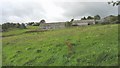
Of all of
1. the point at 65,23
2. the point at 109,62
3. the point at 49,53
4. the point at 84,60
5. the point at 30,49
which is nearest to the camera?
the point at 109,62

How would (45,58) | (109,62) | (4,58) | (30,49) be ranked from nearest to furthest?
(109,62) < (45,58) < (4,58) < (30,49)

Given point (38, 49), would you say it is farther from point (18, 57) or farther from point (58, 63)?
point (58, 63)

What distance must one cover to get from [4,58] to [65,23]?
8694 cm

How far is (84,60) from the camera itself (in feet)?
70.2

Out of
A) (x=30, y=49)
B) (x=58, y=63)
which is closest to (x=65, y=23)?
(x=30, y=49)

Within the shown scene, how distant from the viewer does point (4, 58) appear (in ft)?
94.0

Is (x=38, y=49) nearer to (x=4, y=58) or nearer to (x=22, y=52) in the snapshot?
(x=22, y=52)

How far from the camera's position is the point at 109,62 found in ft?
62.9

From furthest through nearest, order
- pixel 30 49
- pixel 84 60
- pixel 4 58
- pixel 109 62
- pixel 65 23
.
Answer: pixel 65 23
pixel 30 49
pixel 4 58
pixel 84 60
pixel 109 62

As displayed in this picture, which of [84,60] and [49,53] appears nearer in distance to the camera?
[84,60]

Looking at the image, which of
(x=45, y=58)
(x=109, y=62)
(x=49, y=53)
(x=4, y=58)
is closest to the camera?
(x=109, y=62)

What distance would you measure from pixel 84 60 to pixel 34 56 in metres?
6.72

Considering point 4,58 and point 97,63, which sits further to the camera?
point 4,58

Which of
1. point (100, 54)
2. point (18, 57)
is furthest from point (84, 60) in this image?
point (18, 57)
